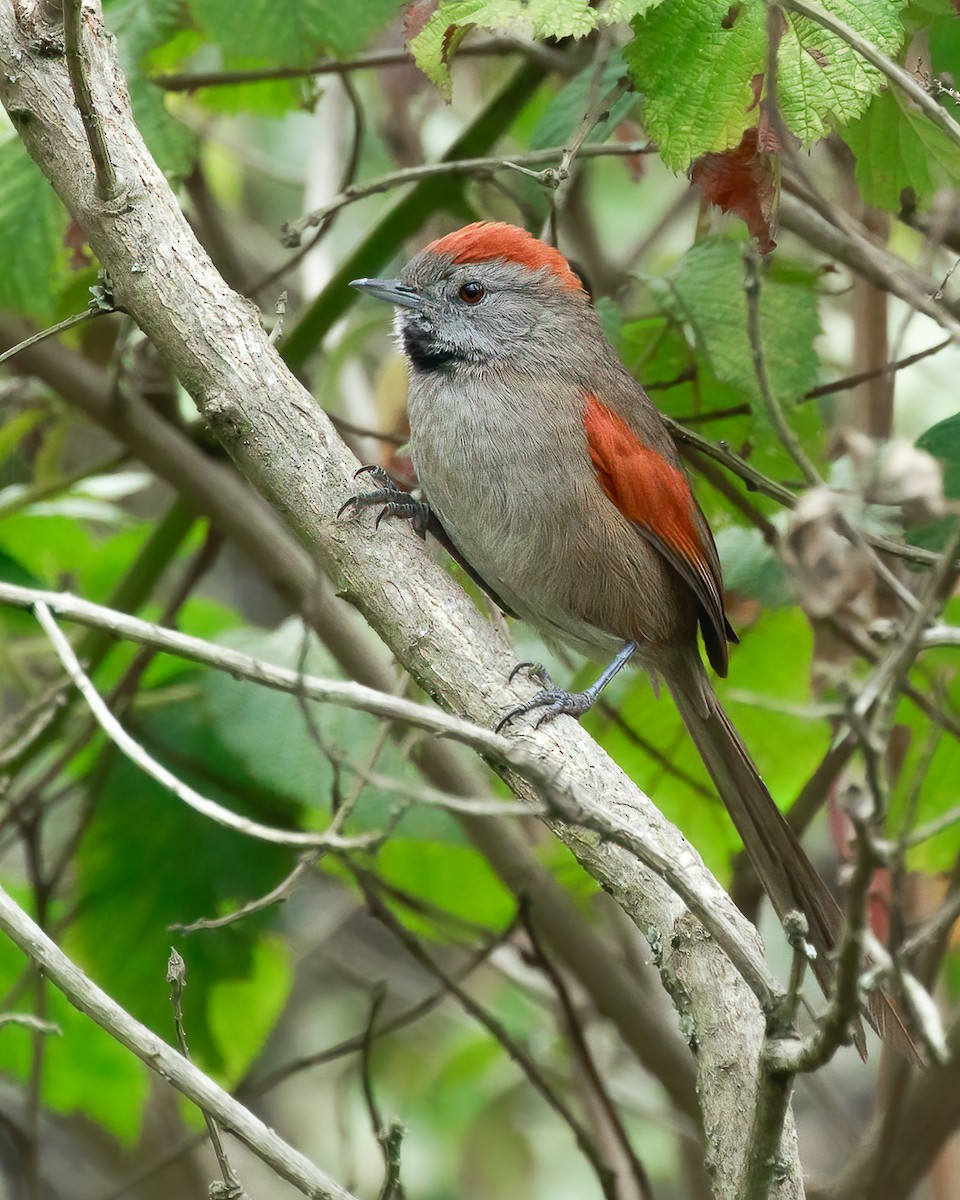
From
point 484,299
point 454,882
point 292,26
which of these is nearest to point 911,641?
point 484,299

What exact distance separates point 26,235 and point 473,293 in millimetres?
1159

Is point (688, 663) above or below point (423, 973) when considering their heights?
above

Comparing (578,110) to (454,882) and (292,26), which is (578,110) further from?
(454,882)

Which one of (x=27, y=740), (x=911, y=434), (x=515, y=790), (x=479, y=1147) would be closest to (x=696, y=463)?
(x=515, y=790)

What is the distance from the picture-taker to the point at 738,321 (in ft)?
11.1

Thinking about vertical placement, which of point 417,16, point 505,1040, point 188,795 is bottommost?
point 505,1040

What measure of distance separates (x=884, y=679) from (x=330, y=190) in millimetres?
3821

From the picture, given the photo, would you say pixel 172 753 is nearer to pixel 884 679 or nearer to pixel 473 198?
pixel 473 198

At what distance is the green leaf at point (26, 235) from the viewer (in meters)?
3.57

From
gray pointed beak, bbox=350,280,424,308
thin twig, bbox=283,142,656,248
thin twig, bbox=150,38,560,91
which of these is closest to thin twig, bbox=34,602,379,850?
thin twig, bbox=283,142,656,248

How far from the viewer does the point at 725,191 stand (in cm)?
286

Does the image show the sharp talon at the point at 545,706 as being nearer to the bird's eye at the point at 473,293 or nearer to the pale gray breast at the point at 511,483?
the pale gray breast at the point at 511,483

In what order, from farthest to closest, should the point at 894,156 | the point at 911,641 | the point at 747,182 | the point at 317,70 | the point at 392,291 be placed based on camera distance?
the point at 317,70 < the point at 392,291 < the point at 894,156 < the point at 747,182 < the point at 911,641

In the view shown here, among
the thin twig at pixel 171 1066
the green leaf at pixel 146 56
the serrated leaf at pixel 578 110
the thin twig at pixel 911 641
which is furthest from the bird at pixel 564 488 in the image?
the thin twig at pixel 911 641
